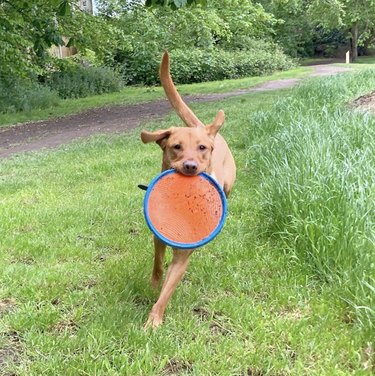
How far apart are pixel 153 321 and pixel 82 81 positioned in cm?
1756

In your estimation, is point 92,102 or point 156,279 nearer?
point 156,279

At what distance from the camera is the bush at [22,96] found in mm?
14734

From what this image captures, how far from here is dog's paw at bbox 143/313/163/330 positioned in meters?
2.62

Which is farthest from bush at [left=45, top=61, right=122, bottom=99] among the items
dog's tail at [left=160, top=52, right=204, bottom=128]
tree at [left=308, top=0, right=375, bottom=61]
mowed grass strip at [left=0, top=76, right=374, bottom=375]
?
dog's tail at [left=160, top=52, right=204, bottom=128]

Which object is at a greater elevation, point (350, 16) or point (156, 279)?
point (350, 16)

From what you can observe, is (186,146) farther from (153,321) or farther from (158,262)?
(153,321)

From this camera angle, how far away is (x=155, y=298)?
2996 mm

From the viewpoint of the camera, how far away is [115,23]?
1767cm

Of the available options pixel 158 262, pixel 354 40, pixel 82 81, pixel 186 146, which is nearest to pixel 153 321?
Answer: pixel 158 262

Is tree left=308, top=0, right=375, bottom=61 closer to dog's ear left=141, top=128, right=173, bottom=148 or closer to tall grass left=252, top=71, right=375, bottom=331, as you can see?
tall grass left=252, top=71, right=375, bottom=331

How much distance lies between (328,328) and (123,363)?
39.4 inches

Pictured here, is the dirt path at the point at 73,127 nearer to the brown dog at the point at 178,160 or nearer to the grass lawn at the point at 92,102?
the grass lawn at the point at 92,102

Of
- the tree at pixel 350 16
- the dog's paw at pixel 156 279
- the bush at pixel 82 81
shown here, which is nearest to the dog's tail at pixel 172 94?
the dog's paw at pixel 156 279

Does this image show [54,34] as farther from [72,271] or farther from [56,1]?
[72,271]
